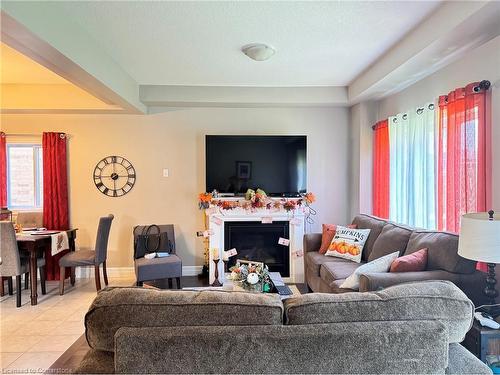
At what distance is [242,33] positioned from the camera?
269 cm

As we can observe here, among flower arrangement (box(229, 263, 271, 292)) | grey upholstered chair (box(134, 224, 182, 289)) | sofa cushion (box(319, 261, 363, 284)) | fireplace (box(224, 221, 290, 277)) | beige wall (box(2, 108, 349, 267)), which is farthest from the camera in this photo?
beige wall (box(2, 108, 349, 267))

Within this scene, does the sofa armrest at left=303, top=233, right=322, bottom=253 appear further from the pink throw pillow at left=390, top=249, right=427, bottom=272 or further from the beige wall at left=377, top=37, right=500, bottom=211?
the beige wall at left=377, top=37, right=500, bottom=211

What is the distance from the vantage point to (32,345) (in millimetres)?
2727

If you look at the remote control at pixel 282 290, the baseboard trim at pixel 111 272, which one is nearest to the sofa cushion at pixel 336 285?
the remote control at pixel 282 290

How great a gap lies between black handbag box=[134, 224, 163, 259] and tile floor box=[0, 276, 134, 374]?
0.74 meters

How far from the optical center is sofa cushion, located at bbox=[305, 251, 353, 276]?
3.38 metres

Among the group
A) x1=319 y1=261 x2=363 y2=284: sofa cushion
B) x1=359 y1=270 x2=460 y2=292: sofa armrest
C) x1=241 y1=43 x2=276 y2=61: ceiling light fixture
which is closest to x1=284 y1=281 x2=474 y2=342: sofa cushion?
x1=359 y1=270 x2=460 y2=292: sofa armrest

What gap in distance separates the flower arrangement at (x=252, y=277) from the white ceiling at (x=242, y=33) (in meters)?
2.00

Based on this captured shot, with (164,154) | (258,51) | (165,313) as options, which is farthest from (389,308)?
(164,154)

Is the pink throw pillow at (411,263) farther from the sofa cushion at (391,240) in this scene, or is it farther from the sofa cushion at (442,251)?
the sofa cushion at (391,240)

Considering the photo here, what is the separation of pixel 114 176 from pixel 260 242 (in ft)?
7.65

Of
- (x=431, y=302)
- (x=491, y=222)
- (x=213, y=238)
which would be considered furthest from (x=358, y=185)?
(x=431, y=302)

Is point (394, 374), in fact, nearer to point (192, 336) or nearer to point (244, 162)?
point (192, 336)

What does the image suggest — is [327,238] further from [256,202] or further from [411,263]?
[411,263]
